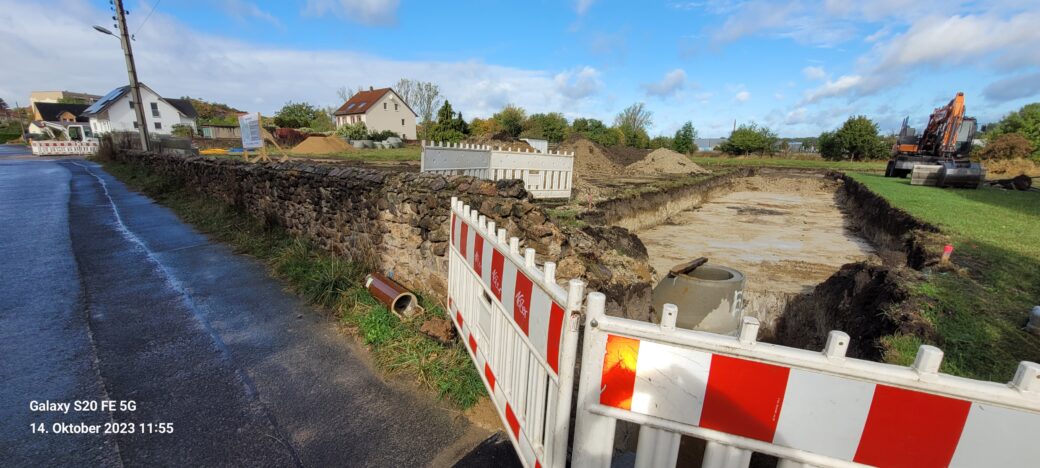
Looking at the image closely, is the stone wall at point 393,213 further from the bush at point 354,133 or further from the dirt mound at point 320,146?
the bush at point 354,133

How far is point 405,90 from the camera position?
214 ft

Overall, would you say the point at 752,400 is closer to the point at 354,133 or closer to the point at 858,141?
the point at 354,133

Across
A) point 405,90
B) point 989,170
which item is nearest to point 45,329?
point 989,170

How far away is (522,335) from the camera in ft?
6.91

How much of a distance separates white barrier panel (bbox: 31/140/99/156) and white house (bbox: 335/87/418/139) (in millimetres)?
26947

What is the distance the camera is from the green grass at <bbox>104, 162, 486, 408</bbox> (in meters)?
3.31

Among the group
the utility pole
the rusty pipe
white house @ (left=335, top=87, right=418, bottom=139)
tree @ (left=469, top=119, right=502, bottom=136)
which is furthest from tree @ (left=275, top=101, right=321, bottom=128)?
the rusty pipe

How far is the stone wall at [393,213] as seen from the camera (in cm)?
427

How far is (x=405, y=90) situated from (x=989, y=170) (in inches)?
2458

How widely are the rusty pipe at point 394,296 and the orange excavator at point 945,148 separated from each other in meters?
18.7

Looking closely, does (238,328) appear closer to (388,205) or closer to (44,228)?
(388,205)

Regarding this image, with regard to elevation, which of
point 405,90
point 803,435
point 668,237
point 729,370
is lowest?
point 668,237

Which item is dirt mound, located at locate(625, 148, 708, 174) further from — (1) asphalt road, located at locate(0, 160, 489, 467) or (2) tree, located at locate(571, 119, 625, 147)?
(1) asphalt road, located at locate(0, 160, 489, 467)

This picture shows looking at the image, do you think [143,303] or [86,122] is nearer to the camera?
[143,303]
